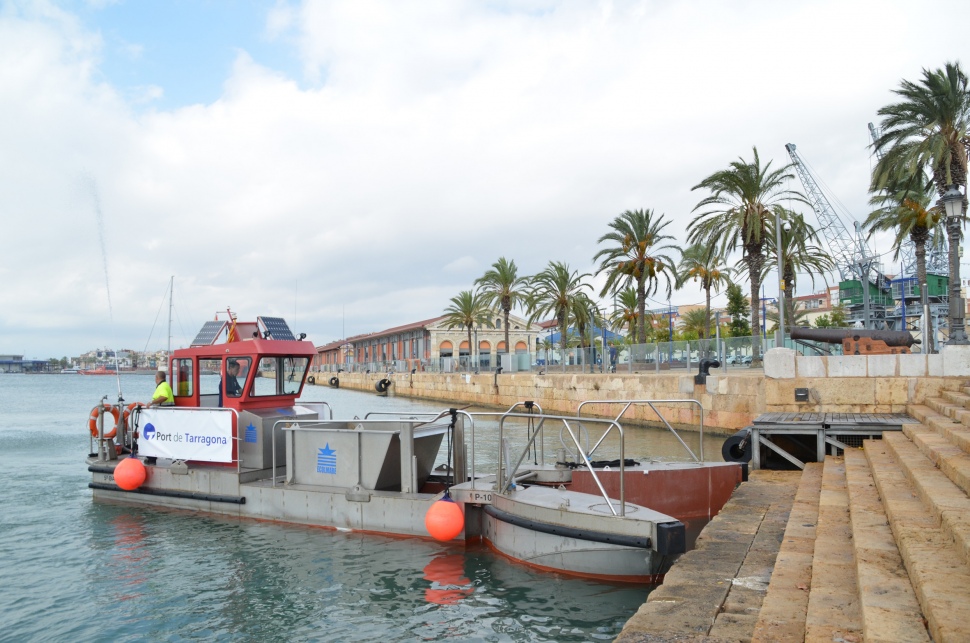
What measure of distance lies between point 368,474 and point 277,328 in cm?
379

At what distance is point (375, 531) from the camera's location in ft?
33.8

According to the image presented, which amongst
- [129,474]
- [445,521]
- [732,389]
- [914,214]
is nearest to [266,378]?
[129,474]

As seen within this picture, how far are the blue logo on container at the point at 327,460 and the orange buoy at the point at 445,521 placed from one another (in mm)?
2100

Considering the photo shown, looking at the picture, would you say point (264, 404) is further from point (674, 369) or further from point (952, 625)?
point (674, 369)

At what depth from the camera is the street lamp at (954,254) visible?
48.9 feet

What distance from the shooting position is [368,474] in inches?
414

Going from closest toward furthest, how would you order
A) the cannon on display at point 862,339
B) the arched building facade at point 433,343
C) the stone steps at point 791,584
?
the stone steps at point 791,584 → the cannon on display at point 862,339 → the arched building facade at point 433,343

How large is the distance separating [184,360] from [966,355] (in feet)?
47.8

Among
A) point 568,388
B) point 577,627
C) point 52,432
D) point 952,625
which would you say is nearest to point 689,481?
point 577,627

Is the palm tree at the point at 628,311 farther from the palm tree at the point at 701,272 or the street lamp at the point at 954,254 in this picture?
the street lamp at the point at 954,254

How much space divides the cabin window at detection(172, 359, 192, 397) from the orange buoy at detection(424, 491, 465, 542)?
18.8ft

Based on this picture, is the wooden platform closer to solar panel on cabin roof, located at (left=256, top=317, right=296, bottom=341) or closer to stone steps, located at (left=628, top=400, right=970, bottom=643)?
stone steps, located at (left=628, top=400, right=970, bottom=643)

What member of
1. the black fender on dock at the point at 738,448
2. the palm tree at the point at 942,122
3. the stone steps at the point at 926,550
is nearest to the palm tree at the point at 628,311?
the palm tree at the point at 942,122

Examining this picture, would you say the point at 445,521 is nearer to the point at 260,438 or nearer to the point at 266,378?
the point at 260,438
